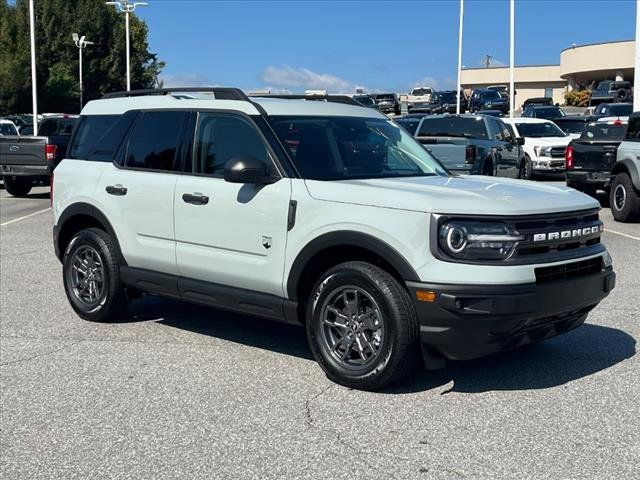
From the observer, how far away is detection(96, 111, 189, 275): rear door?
662cm

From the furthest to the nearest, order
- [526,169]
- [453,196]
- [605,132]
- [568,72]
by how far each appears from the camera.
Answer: [568,72], [526,169], [605,132], [453,196]

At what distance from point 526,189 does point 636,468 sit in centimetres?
212

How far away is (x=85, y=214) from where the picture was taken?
741cm

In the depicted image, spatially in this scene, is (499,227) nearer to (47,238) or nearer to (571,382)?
(571,382)

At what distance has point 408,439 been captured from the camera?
4680 mm

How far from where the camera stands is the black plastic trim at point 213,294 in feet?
19.4

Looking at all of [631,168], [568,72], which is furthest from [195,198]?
[568,72]

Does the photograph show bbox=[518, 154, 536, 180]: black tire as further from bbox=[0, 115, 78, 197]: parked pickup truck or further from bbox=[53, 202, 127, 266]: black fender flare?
bbox=[53, 202, 127, 266]: black fender flare

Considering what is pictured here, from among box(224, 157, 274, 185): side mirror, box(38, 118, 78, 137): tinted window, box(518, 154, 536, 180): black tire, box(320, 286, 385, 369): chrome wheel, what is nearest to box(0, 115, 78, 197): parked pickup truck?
box(38, 118, 78, 137): tinted window

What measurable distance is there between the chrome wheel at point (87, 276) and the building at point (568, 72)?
63.6 m

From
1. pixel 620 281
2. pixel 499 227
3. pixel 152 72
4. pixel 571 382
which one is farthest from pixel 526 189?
pixel 152 72

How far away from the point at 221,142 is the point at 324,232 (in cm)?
133

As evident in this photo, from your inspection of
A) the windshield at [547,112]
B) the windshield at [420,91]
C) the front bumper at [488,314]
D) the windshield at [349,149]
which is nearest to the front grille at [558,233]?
the front bumper at [488,314]

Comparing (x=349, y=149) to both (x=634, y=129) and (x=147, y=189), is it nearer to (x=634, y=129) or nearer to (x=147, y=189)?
(x=147, y=189)
